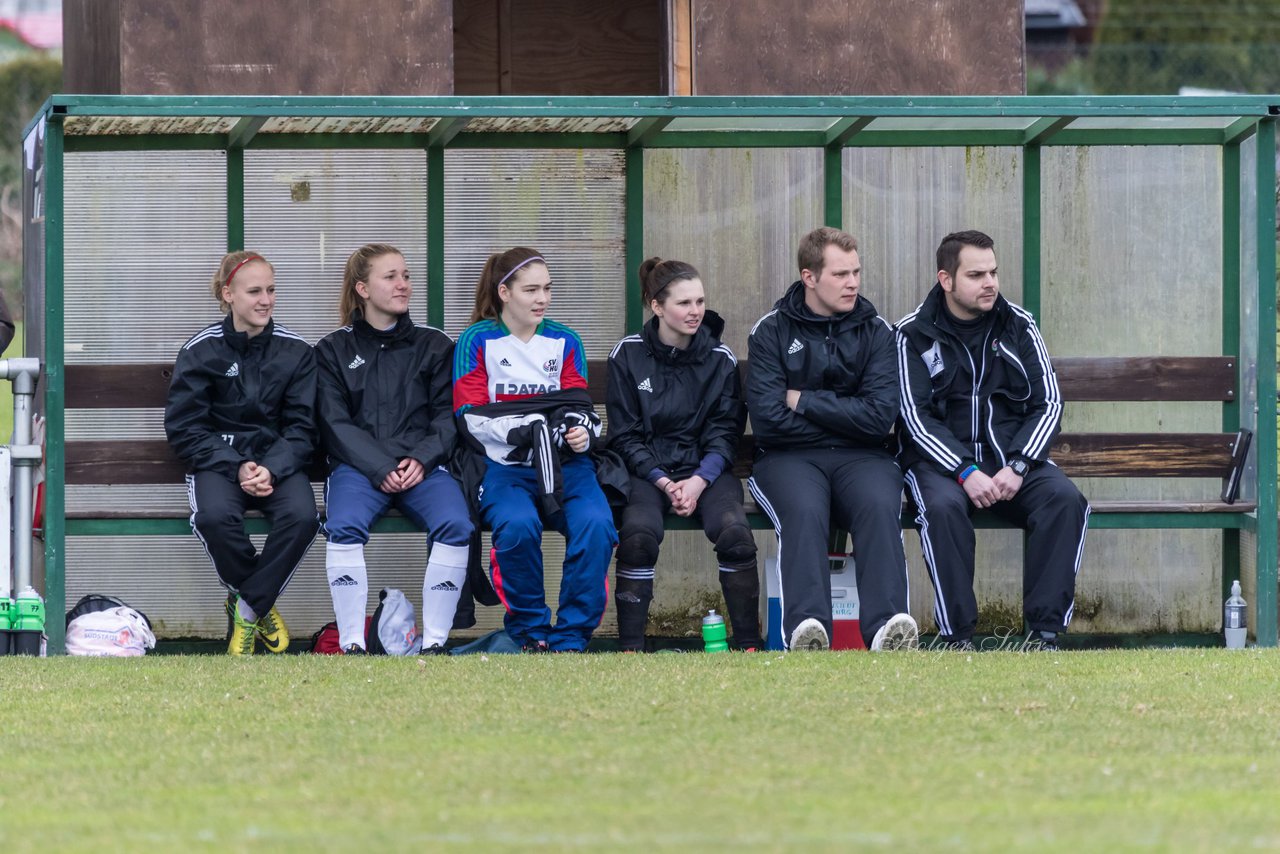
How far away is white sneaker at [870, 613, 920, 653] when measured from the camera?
643cm

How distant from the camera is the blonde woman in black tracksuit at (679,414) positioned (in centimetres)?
682

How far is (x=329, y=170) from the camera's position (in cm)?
754

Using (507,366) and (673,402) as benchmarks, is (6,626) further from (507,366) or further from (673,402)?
(673,402)

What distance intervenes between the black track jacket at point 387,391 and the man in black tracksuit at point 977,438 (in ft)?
5.43

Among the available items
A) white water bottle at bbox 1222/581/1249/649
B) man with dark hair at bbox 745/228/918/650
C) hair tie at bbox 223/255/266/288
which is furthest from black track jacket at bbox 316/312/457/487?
white water bottle at bbox 1222/581/1249/649

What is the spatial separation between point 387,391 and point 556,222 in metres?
1.04

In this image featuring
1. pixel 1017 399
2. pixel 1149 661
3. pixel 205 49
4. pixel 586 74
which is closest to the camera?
pixel 1149 661

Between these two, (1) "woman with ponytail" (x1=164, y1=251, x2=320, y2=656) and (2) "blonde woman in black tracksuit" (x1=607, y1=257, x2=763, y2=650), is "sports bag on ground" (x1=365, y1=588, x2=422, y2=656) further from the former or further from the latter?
(2) "blonde woman in black tracksuit" (x1=607, y1=257, x2=763, y2=650)

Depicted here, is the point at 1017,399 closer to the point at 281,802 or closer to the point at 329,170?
the point at 329,170

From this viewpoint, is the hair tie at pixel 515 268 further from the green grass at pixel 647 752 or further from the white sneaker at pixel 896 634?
the white sneaker at pixel 896 634

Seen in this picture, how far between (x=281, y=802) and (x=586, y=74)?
19.7ft

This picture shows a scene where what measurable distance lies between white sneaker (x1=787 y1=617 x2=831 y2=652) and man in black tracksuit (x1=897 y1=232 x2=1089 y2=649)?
458 mm

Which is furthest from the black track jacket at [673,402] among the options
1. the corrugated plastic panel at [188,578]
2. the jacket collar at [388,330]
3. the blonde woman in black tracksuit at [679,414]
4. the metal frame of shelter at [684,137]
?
the corrugated plastic panel at [188,578]

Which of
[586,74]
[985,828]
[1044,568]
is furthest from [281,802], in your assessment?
[586,74]
